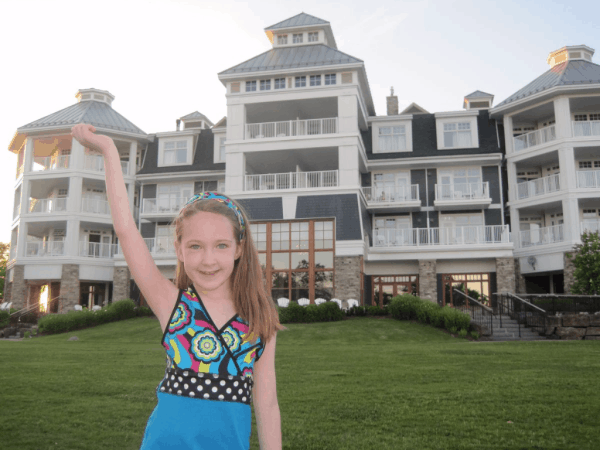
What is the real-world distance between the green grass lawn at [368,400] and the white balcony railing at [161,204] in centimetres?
2216

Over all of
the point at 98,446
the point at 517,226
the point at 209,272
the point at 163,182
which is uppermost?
the point at 163,182

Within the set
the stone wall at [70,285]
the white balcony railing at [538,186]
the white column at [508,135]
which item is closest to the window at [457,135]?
the white column at [508,135]

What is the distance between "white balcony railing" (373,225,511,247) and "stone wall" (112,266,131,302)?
14.4 metres

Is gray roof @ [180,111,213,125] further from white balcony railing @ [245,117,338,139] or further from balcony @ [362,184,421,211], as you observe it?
balcony @ [362,184,421,211]

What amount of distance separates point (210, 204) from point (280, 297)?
2615cm

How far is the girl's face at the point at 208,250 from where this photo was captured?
7.73 feet

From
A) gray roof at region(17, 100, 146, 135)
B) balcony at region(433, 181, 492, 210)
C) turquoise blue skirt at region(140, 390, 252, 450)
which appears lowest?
turquoise blue skirt at region(140, 390, 252, 450)

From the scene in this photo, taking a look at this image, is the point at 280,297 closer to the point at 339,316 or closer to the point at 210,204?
the point at 339,316

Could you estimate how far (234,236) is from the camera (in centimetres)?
246

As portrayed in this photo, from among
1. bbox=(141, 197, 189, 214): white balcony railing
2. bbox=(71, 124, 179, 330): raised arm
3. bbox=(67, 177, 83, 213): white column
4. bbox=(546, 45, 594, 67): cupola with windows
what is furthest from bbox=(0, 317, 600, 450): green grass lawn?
bbox=(546, 45, 594, 67): cupola with windows

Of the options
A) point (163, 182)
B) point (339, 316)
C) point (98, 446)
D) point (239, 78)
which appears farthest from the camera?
point (163, 182)

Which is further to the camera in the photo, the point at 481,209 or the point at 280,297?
the point at 481,209

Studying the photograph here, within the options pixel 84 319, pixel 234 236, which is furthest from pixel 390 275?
pixel 234 236

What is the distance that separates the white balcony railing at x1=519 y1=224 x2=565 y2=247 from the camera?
29206 mm
